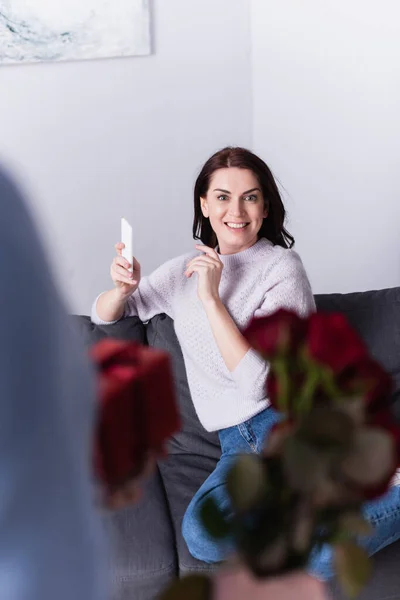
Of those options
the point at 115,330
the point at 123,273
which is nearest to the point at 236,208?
the point at 123,273

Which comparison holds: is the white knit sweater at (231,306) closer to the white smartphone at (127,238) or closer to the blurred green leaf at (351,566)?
the white smartphone at (127,238)

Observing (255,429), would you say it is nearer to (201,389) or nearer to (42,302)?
(201,389)

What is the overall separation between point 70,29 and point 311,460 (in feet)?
8.72

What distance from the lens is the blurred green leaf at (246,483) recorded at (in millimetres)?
567

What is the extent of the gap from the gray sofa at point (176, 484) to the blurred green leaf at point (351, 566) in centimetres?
114

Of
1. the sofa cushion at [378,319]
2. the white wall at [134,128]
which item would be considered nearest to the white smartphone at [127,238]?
the sofa cushion at [378,319]

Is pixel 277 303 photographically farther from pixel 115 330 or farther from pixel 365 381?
pixel 365 381

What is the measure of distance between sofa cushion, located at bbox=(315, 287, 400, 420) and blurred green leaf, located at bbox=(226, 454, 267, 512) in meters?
1.76

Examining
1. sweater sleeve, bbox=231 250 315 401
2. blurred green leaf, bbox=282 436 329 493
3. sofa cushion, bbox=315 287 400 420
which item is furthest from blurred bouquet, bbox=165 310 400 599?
sofa cushion, bbox=315 287 400 420

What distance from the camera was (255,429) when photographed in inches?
81.2

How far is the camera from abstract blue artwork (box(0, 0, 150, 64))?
2.86 meters

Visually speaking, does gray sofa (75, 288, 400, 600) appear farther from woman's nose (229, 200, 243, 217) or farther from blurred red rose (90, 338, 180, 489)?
→ blurred red rose (90, 338, 180, 489)

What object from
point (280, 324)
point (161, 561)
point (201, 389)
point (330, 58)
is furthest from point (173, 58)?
point (280, 324)

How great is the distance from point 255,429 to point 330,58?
1.78m
